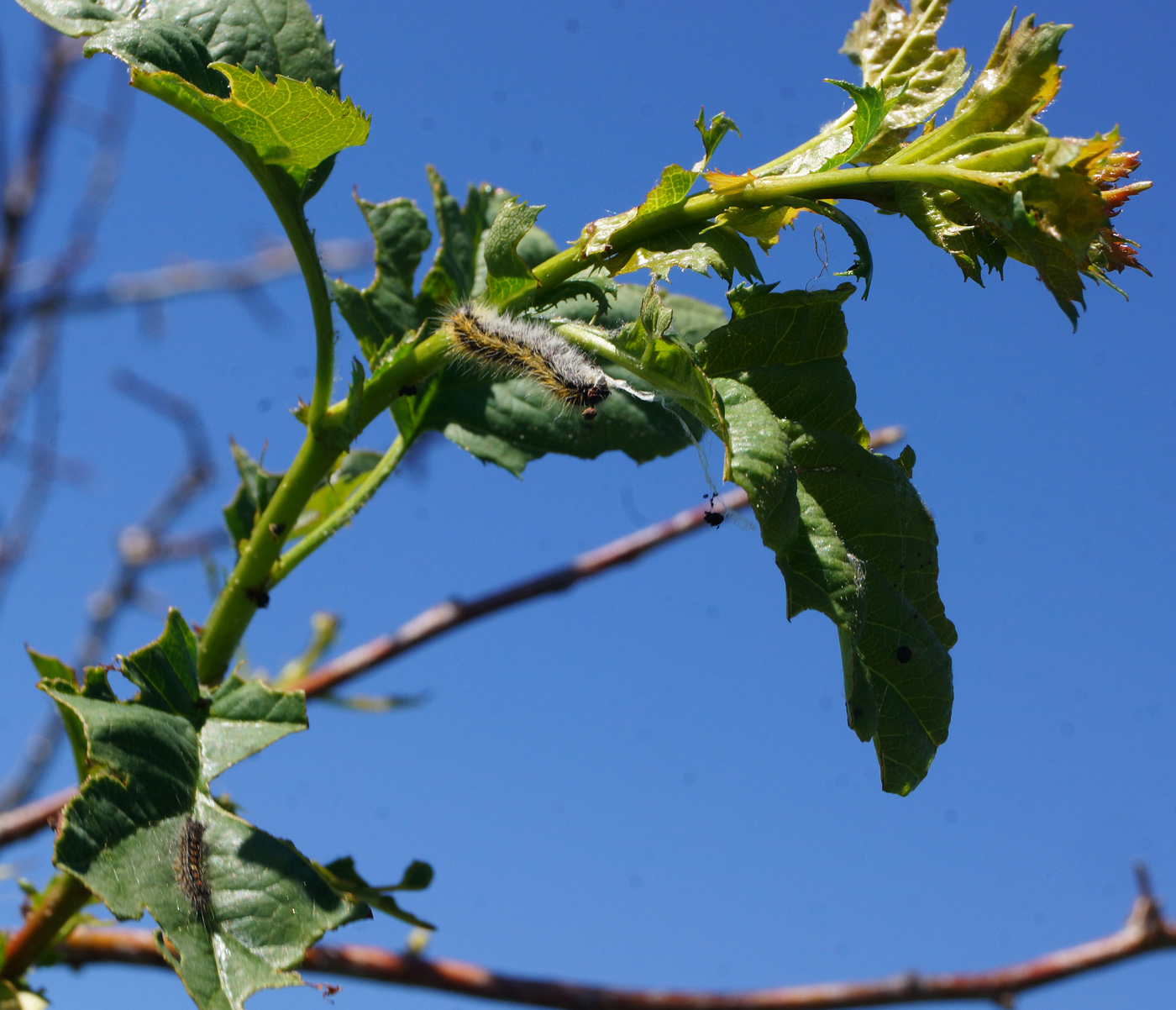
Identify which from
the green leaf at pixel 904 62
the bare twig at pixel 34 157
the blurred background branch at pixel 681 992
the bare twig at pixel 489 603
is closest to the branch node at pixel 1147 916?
the blurred background branch at pixel 681 992

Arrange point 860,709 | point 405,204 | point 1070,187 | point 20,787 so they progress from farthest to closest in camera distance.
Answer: point 20,787 < point 405,204 < point 860,709 < point 1070,187

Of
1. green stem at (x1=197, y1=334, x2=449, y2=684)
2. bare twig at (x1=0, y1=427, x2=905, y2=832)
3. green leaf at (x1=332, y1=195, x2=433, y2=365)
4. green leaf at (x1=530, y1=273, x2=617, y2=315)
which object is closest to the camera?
green leaf at (x1=530, y1=273, x2=617, y2=315)

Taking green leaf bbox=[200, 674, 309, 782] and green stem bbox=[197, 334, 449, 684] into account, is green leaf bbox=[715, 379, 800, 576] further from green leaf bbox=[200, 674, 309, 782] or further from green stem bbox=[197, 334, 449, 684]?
green leaf bbox=[200, 674, 309, 782]

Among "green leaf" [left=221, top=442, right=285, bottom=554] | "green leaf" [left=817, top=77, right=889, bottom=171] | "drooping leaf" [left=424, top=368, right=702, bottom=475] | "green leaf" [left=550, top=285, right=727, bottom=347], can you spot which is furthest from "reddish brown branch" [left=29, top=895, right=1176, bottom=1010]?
"green leaf" [left=817, top=77, right=889, bottom=171]

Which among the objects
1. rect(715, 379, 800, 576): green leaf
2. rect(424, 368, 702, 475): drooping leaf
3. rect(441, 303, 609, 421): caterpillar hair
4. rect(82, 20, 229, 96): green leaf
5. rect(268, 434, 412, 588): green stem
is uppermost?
rect(82, 20, 229, 96): green leaf

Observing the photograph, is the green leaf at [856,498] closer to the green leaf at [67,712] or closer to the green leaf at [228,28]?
the green leaf at [228,28]

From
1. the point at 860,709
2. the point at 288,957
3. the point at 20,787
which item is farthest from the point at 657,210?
the point at 20,787

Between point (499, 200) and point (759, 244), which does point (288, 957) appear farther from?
point (499, 200)
